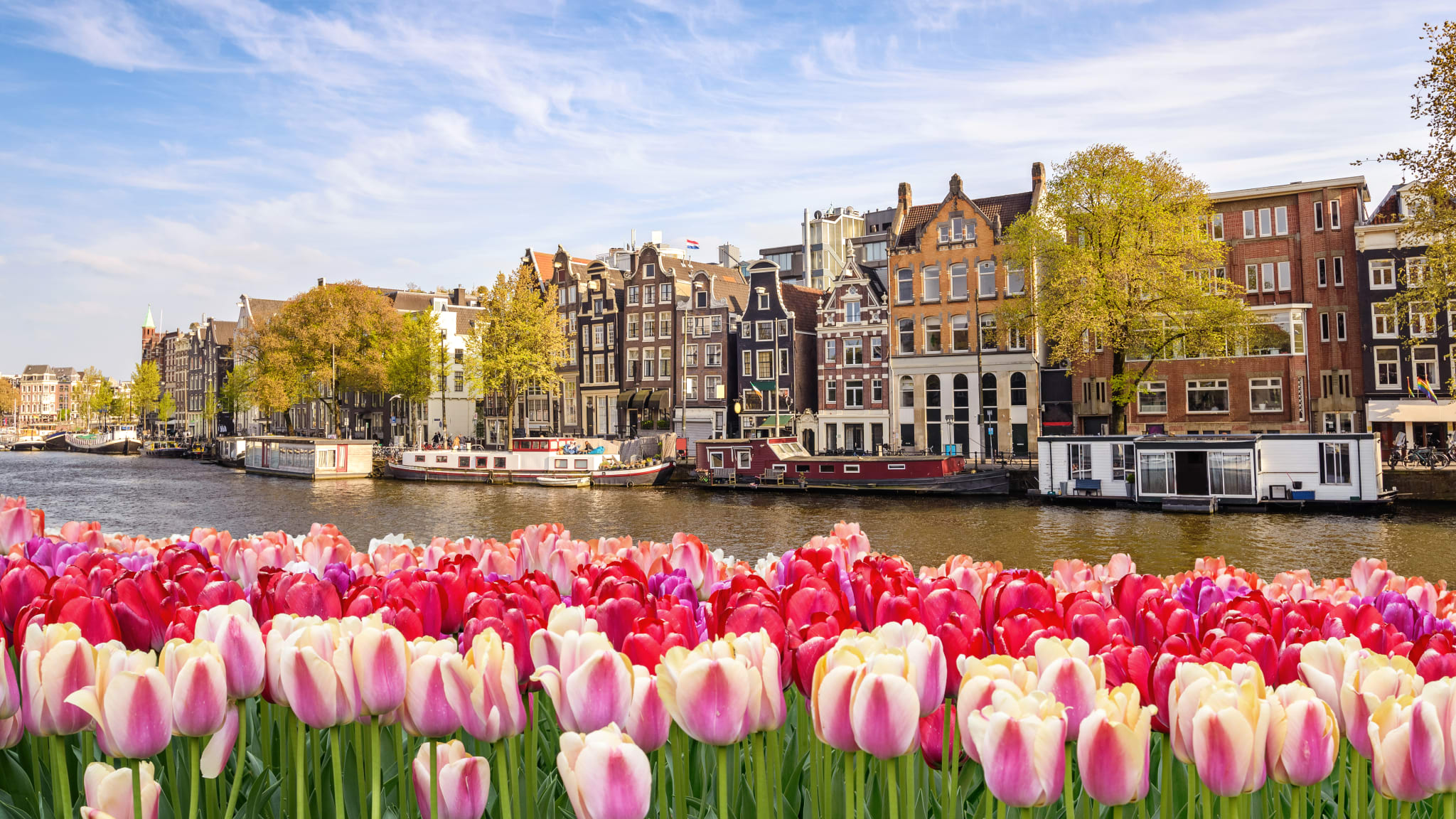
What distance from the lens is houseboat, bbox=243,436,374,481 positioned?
44.3 m

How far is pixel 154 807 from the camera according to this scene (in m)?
1.74

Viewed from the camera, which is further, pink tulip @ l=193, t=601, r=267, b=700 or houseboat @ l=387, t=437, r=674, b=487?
houseboat @ l=387, t=437, r=674, b=487

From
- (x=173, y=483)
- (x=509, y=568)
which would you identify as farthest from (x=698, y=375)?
(x=509, y=568)

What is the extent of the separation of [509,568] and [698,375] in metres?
46.7

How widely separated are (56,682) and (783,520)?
986 inches

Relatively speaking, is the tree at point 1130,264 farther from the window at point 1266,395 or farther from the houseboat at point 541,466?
the houseboat at point 541,466

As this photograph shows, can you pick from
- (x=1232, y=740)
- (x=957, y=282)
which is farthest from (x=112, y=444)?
(x=1232, y=740)

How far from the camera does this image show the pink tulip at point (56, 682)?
189 centimetres

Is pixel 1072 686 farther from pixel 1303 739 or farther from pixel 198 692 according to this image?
pixel 198 692

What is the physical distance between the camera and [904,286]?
43.9 m

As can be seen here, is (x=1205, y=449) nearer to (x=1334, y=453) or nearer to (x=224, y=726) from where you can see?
(x=1334, y=453)

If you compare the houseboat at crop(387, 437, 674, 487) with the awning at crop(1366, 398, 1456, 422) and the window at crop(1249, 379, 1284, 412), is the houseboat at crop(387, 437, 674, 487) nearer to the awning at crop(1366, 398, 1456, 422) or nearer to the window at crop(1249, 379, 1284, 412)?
the window at crop(1249, 379, 1284, 412)

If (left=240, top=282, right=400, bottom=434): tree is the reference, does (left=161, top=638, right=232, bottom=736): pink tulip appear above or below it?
below

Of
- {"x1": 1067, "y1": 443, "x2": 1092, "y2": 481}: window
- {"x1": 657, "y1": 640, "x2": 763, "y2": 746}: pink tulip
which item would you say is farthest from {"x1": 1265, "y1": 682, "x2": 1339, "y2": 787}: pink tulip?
{"x1": 1067, "y1": 443, "x2": 1092, "y2": 481}: window
